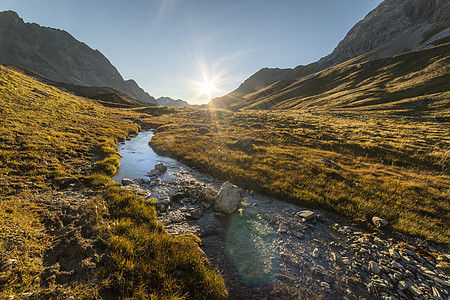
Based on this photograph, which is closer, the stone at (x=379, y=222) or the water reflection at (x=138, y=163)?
the stone at (x=379, y=222)

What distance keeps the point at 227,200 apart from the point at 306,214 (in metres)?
4.47

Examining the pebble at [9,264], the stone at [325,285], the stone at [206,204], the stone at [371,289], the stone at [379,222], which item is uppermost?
the pebble at [9,264]

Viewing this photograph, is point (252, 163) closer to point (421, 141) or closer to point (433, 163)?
point (433, 163)

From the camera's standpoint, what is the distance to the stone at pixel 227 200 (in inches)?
368

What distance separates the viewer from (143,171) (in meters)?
15.2

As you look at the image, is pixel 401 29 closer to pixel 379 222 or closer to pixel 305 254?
pixel 379 222

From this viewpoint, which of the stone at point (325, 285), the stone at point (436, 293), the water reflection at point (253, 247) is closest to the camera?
the stone at point (436, 293)

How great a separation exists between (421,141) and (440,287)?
22.6 m

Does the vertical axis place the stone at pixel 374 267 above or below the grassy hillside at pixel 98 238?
below

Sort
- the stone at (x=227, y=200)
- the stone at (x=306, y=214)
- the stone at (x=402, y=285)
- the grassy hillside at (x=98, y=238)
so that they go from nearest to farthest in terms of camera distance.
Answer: the grassy hillside at (x=98, y=238), the stone at (x=402, y=285), the stone at (x=306, y=214), the stone at (x=227, y=200)

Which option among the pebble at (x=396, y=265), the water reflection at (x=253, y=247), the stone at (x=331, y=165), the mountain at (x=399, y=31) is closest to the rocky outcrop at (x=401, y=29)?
the mountain at (x=399, y=31)

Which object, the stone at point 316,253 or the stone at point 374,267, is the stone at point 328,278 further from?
the stone at point 374,267

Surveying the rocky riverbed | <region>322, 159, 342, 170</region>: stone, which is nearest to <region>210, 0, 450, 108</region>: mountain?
<region>322, 159, 342, 170</region>: stone

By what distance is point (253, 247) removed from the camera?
23.0ft
